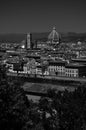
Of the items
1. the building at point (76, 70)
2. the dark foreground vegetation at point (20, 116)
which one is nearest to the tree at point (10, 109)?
the dark foreground vegetation at point (20, 116)

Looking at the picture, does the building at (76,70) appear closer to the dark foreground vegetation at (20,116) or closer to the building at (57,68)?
the building at (57,68)

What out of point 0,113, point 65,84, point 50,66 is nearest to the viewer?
point 0,113

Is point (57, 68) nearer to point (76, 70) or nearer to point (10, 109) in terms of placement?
point (76, 70)

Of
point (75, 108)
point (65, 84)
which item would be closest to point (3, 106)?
point (75, 108)

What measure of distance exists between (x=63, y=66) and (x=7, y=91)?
19699 millimetres

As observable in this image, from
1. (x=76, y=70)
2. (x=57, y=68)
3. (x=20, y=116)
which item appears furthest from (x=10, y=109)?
(x=57, y=68)

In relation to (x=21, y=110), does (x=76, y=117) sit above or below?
below

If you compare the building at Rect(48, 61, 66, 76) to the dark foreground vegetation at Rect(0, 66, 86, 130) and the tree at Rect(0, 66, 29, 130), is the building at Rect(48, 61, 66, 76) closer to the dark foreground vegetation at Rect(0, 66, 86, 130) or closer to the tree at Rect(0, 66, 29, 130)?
the dark foreground vegetation at Rect(0, 66, 86, 130)

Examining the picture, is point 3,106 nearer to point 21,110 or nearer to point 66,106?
point 21,110

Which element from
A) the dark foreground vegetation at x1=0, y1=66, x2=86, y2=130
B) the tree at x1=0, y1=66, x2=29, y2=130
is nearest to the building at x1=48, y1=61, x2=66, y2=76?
the dark foreground vegetation at x1=0, y1=66, x2=86, y2=130

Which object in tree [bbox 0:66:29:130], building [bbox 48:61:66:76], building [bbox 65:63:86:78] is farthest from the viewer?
building [bbox 48:61:66:76]

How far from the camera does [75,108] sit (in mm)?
6605

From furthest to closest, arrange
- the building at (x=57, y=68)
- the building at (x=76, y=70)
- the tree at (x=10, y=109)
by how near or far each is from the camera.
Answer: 1. the building at (x=57, y=68)
2. the building at (x=76, y=70)
3. the tree at (x=10, y=109)

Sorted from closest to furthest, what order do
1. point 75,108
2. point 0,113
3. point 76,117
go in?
1. point 0,113
2. point 76,117
3. point 75,108
